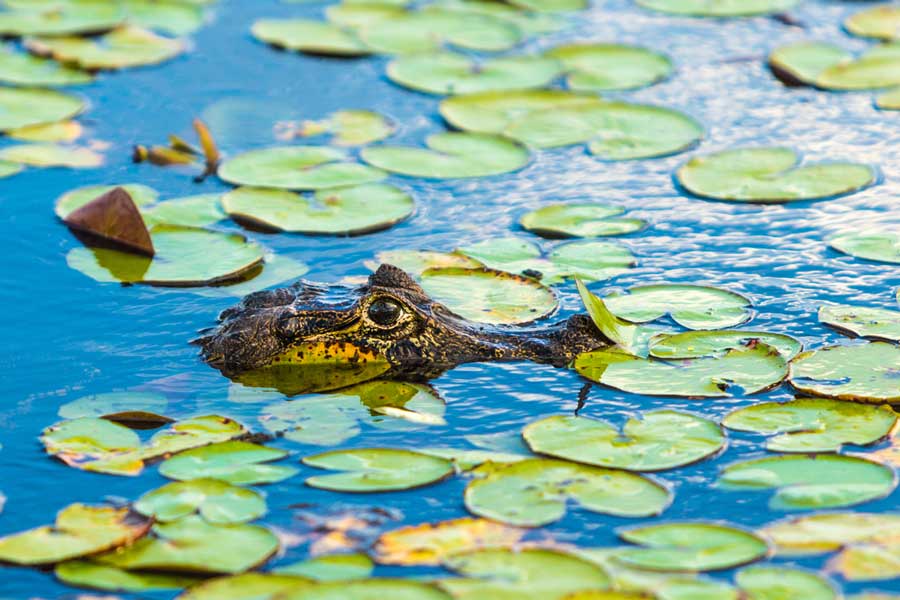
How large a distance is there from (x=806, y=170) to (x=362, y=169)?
296cm

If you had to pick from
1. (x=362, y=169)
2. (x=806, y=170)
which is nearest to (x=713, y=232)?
(x=806, y=170)

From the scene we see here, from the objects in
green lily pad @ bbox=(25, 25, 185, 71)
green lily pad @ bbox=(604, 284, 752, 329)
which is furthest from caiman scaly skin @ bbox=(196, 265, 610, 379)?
green lily pad @ bbox=(25, 25, 185, 71)

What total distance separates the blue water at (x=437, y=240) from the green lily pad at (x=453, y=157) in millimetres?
117

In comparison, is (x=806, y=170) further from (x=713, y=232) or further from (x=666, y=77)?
(x=666, y=77)

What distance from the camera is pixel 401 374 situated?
6.88 metres

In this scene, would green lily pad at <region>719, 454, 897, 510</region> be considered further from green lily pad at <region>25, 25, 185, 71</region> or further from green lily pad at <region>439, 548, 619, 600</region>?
green lily pad at <region>25, 25, 185, 71</region>

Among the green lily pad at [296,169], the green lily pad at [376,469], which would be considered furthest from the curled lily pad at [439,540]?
the green lily pad at [296,169]

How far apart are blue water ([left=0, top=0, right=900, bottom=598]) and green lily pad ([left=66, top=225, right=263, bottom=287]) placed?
112mm

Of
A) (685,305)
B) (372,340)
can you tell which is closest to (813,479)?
(685,305)

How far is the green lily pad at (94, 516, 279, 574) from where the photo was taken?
513 centimetres

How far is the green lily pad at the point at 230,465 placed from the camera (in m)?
5.78

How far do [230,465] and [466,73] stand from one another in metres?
5.80

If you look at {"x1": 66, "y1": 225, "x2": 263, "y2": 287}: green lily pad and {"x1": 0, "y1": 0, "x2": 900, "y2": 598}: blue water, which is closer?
{"x1": 0, "y1": 0, "x2": 900, "y2": 598}: blue water

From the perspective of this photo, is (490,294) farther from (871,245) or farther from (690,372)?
(871,245)
